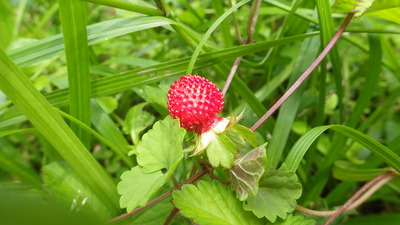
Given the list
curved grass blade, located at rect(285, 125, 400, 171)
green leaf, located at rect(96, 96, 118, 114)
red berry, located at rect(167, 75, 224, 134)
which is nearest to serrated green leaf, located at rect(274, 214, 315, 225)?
curved grass blade, located at rect(285, 125, 400, 171)

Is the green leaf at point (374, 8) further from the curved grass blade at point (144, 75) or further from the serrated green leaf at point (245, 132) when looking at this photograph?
the serrated green leaf at point (245, 132)

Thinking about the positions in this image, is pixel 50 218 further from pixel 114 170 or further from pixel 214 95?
pixel 114 170

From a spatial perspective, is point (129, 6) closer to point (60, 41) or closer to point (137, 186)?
point (60, 41)

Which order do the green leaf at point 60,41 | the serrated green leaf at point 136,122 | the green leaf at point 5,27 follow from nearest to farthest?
the green leaf at point 60,41 < the serrated green leaf at point 136,122 < the green leaf at point 5,27

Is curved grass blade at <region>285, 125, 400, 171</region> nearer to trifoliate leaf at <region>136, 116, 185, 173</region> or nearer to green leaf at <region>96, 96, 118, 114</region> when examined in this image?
trifoliate leaf at <region>136, 116, 185, 173</region>

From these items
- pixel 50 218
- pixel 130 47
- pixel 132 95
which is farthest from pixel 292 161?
pixel 130 47

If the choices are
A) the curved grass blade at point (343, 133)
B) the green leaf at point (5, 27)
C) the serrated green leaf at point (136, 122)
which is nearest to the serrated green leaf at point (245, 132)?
the curved grass blade at point (343, 133)
